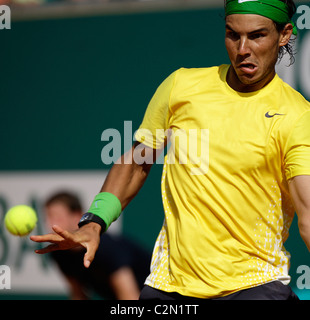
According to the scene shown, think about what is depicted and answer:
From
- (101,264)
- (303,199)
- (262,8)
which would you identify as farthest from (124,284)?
(262,8)

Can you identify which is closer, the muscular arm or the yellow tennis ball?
the muscular arm

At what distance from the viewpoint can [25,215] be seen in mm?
3035

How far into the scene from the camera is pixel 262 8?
2.37m

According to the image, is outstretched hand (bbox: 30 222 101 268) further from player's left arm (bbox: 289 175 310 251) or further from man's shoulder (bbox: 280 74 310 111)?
man's shoulder (bbox: 280 74 310 111)

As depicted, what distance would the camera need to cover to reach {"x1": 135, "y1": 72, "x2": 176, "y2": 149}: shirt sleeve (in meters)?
2.59

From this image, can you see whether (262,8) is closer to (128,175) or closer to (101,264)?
(128,175)

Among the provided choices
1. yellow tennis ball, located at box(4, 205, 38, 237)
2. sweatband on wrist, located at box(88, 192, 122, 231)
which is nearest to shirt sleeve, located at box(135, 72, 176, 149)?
sweatband on wrist, located at box(88, 192, 122, 231)

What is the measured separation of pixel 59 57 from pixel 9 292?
1.84 m

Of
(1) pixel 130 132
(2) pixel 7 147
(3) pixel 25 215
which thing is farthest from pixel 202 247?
(2) pixel 7 147

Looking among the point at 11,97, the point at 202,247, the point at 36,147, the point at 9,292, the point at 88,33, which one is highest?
the point at 88,33

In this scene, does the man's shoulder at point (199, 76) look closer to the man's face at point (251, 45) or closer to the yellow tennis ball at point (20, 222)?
the man's face at point (251, 45)

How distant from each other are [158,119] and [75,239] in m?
0.65

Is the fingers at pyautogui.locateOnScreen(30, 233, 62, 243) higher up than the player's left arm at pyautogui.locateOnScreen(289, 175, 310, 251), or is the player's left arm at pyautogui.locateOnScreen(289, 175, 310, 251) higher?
the player's left arm at pyautogui.locateOnScreen(289, 175, 310, 251)
